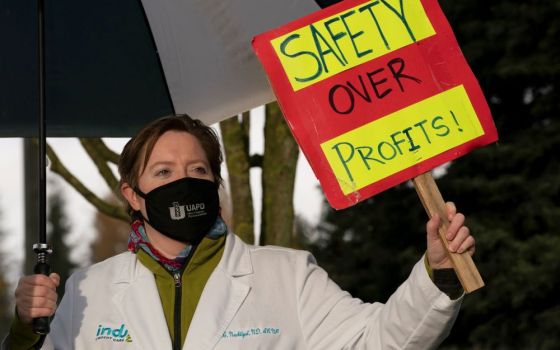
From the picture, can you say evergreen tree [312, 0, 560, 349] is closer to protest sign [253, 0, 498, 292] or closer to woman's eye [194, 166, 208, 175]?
woman's eye [194, 166, 208, 175]

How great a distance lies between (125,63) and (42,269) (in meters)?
1.44

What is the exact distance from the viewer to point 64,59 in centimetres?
508

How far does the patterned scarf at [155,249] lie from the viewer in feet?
13.6

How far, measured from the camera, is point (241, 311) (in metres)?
4.15

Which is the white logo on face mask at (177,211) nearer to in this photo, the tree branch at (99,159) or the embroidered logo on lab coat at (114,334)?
the embroidered logo on lab coat at (114,334)

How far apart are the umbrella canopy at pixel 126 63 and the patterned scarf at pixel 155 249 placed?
0.93 meters

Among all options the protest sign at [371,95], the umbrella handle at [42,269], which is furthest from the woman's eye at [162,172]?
the protest sign at [371,95]

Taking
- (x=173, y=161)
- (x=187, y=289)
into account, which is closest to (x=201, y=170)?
(x=173, y=161)

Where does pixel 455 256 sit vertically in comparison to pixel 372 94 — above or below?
below

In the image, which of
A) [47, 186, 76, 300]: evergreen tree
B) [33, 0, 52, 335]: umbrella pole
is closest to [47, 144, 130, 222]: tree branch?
[33, 0, 52, 335]: umbrella pole

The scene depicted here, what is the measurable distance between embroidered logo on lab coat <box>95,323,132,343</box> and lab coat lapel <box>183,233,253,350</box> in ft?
0.78

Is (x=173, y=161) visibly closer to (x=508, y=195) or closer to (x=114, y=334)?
(x=114, y=334)

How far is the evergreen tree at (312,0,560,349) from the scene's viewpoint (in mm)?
15211

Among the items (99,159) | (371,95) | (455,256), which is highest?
(99,159)
